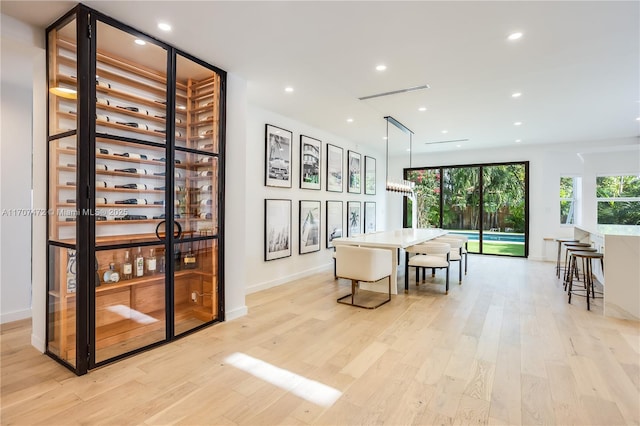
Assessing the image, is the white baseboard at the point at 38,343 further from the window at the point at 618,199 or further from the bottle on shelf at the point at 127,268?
the window at the point at 618,199

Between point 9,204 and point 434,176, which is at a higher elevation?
point 434,176

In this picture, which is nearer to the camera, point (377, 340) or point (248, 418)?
point (248, 418)

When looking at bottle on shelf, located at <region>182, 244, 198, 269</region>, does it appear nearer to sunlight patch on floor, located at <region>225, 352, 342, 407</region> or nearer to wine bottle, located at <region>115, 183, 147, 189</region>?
wine bottle, located at <region>115, 183, 147, 189</region>

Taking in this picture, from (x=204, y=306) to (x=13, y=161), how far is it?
2820 mm

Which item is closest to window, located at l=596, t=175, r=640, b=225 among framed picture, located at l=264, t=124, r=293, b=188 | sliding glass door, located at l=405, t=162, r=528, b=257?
sliding glass door, located at l=405, t=162, r=528, b=257

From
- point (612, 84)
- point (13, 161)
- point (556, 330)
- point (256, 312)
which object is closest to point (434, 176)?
point (612, 84)

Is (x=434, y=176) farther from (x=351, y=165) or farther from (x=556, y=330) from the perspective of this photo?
(x=556, y=330)

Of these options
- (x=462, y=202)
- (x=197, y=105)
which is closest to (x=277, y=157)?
(x=197, y=105)

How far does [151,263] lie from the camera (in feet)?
10.1

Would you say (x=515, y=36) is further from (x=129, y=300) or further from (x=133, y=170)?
(x=129, y=300)

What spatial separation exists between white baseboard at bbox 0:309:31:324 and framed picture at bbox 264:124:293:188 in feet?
11.0

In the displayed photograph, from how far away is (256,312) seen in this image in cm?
402

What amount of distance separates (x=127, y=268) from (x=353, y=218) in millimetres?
5466

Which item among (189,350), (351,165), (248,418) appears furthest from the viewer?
(351,165)
